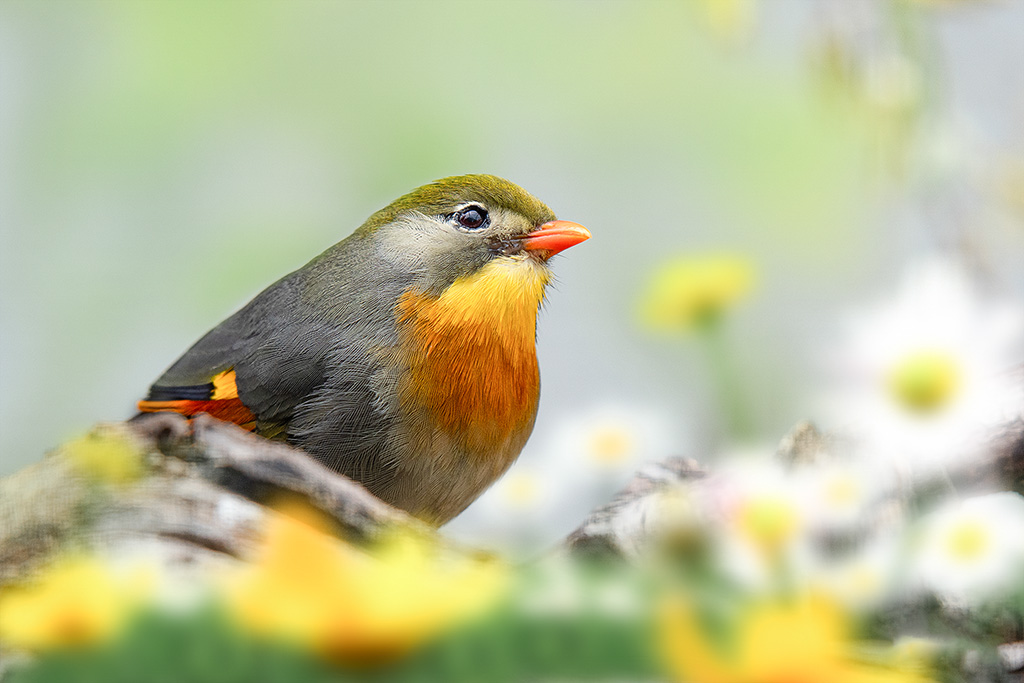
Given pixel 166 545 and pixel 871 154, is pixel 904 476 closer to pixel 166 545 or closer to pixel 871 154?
pixel 166 545

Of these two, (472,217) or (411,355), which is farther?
(472,217)

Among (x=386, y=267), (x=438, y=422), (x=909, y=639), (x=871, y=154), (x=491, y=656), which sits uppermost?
(x=871, y=154)

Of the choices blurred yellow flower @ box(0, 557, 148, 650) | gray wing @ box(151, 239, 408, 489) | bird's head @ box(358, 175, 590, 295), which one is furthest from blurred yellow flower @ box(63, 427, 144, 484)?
bird's head @ box(358, 175, 590, 295)

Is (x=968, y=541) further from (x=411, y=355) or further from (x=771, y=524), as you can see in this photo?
(x=411, y=355)

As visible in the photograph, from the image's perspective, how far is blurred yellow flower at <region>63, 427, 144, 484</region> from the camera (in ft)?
1.93

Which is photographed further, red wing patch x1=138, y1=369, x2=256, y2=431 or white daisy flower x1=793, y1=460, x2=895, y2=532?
red wing patch x1=138, y1=369, x2=256, y2=431

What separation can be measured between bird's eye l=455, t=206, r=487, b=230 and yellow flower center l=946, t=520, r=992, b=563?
91 cm

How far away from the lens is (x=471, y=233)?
137cm

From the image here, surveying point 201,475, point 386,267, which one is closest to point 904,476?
point 201,475

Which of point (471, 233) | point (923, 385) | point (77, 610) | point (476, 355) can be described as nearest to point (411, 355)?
point (476, 355)

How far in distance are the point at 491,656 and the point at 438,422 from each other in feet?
2.88

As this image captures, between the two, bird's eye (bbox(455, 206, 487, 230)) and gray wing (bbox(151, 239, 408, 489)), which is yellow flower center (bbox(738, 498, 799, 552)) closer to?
gray wing (bbox(151, 239, 408, 489))

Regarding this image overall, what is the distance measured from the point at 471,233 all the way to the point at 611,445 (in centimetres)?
54

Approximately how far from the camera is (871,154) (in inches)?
46.1
